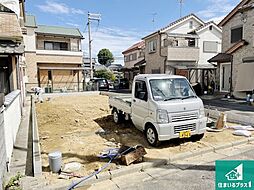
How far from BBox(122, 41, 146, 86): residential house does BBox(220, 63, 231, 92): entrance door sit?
34.7 feet

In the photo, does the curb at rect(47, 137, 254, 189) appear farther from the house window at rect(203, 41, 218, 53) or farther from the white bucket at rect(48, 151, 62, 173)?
the house window at rect(203, 41, 218, 53)

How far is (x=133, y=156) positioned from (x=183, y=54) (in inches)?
741

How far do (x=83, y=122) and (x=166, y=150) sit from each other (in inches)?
172

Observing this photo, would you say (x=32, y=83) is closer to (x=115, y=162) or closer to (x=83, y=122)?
(x=83, y=122)

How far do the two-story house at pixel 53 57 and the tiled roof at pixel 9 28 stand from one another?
16683mm

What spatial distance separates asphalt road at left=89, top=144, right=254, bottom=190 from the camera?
11.9ft

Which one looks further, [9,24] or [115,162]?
[9,24]

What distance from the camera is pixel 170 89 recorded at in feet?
19.6

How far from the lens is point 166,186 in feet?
11.9

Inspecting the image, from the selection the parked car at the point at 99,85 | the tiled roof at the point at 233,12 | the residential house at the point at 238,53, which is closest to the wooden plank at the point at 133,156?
the residential house at the point at 238,53

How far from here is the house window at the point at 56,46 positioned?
25.5 m

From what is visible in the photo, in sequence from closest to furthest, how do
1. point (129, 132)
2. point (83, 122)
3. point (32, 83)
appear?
point (129, 132), point (83, 122), point (32, 83)

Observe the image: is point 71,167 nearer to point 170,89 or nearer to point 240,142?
point 170,89

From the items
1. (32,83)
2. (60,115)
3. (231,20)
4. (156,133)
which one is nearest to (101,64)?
(32,83)
